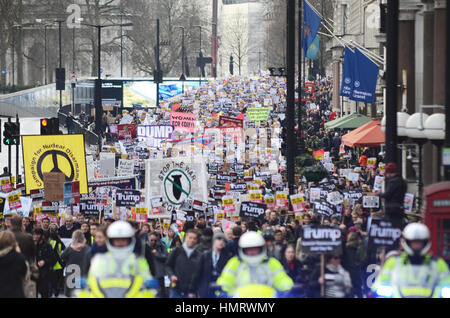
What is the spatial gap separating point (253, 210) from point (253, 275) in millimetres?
8262

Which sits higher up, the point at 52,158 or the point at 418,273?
the point at 52,158

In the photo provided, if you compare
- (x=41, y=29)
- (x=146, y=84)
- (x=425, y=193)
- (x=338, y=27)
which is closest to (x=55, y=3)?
(x=41, y=29)

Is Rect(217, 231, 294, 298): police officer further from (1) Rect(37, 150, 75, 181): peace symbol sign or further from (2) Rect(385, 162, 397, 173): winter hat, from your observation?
(1) Rect(37, 150, 75, 181): peace symbol sign

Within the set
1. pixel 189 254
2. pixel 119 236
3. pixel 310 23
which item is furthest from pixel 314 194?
pixel 310 23

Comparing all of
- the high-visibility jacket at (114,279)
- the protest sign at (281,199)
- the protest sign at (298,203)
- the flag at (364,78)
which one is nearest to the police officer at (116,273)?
the high-visibility jacket at (114,279)

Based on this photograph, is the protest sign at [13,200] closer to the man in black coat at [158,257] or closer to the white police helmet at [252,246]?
the man in black coat at [158,257]

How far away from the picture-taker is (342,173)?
27.8 meters

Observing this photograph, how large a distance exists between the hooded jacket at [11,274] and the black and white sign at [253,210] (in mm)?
7632

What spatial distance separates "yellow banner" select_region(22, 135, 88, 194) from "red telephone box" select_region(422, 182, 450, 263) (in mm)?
11241

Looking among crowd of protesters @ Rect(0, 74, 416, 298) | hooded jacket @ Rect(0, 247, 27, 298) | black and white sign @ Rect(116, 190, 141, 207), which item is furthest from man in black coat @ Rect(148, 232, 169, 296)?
black and white sign @ Rect(116, 190, 141, 207)

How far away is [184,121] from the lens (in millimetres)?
35531

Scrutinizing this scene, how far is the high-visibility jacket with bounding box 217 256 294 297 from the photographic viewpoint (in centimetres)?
1034

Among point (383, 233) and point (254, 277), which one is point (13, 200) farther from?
point (254, 277)
